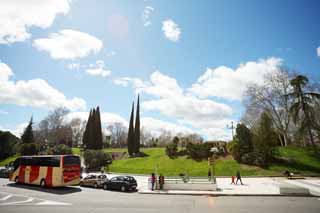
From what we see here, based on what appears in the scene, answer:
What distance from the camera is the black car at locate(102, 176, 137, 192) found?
20.2 metres

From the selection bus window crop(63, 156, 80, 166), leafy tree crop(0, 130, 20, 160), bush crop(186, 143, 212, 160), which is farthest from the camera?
leafy tree crop(0, 130, 20, 160)

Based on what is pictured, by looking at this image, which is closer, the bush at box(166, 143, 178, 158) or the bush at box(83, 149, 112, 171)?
the bush at box(166, 143, 178, 158)

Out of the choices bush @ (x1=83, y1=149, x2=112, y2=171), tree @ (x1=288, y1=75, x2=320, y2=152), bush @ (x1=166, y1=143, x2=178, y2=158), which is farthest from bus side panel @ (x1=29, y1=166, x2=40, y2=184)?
tree @ (x1=288, y1=75, x2=320, y2=152)

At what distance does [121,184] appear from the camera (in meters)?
20.4

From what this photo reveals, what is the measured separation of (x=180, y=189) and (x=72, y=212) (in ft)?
38.2

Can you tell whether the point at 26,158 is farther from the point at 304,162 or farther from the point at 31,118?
the point at 31,118

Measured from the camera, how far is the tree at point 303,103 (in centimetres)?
3588

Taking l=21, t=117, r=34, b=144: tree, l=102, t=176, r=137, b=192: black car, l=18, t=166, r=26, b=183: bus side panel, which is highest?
l=21, t=117, r=34, b=144: tree

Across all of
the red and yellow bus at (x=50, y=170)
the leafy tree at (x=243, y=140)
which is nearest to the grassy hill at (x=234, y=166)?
the leafy tree at (x=243, y=140)

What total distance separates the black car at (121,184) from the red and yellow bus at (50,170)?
2.93m

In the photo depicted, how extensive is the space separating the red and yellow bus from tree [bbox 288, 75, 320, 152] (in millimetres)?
33938

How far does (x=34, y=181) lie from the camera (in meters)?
21.9

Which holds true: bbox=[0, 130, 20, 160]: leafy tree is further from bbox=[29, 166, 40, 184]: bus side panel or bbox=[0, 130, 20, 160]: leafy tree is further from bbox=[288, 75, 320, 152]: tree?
bbox=[288, 75, 320, 152]: tree

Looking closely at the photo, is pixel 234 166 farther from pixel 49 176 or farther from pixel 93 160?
pixel 93 160
